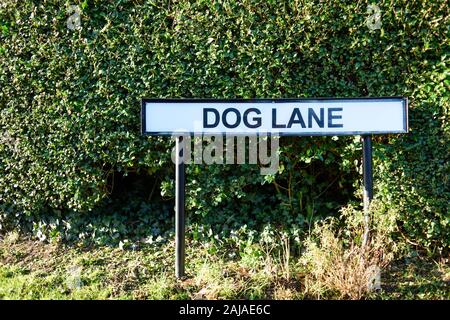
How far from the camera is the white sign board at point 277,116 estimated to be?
12.2 feet

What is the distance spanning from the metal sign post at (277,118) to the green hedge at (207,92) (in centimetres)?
43

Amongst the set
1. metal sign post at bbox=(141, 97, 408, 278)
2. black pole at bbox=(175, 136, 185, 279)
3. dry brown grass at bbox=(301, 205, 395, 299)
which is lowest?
dry brown grass at bbox=(301, 205, 395, 299)

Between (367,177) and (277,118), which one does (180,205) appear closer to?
(277,118)

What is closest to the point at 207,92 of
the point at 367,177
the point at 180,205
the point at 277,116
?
the point at 277,116

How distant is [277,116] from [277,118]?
2 centimetres

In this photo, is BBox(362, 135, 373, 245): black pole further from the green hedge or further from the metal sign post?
the green hedge

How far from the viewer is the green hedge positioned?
13.2 ft

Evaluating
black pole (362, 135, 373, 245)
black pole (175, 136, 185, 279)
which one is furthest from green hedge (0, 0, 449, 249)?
black pole (175, 136, 185, 279)

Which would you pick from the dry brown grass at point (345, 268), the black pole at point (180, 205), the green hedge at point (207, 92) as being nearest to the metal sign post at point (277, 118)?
the black pole at point (180, 205)

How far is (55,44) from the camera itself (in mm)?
4410

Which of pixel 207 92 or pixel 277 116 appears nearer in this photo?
pixel 277 116

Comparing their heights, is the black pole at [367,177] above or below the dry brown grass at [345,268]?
above

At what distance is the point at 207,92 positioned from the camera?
4.23m

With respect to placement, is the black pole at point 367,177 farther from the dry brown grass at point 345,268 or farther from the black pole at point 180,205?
the black pole at point 180,205
